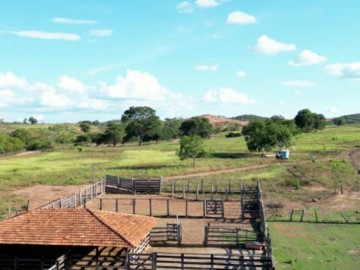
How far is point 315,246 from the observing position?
1077 inches

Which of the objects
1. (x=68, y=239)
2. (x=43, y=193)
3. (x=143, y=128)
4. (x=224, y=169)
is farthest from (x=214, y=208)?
(x=143, y=128)

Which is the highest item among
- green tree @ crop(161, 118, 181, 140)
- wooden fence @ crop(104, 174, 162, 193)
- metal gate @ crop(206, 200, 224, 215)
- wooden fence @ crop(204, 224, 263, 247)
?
green tree @ crop(161, 118, 181, 140)

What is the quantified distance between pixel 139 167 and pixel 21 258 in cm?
4023

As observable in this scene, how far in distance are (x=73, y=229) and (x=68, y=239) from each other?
2.37 feet


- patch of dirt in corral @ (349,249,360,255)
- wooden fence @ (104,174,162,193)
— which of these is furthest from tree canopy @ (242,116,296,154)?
patch of dirt in corral @ (349,249,360,255)

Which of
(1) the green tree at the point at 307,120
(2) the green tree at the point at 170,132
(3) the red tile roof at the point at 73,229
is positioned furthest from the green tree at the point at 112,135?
(3) the red tile roof at the point at 73,229

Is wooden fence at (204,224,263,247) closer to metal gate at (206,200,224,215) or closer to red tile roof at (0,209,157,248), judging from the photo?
metal gate at (206,200,224,215)

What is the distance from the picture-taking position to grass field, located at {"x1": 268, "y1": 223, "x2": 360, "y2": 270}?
24.2 m

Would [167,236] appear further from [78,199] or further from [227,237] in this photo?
[78,199]

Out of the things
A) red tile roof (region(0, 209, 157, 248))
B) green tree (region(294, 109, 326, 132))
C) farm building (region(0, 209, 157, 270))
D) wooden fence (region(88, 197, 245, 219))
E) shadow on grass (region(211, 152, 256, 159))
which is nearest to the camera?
red tile roof (region(0, 209, 157, 248))

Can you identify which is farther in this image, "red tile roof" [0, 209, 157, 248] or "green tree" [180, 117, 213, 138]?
"green tree" [180, 117, 213, 138]

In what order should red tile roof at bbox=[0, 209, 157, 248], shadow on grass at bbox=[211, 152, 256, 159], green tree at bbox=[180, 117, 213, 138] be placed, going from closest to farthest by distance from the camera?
1. red tile roof at bbox=[0, 209, 157, 248]
2. shadow on grass at bbox=[211, 152, 256, 159]
3. green tree at bbox=[180, 117, 213, 138]

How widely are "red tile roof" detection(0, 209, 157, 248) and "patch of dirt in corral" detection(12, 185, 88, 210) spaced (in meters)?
17.5

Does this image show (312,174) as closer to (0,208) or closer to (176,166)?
(176,166)
